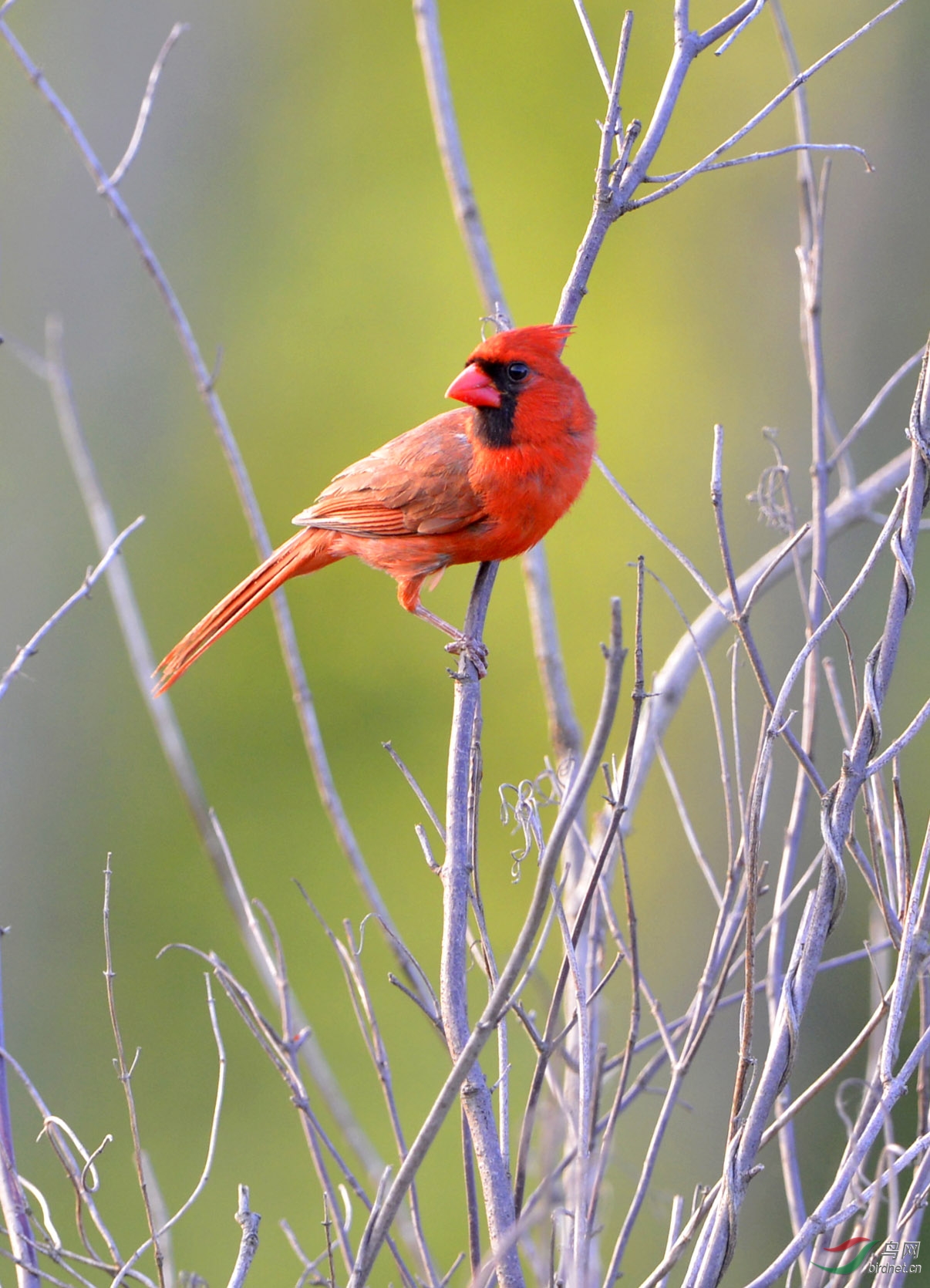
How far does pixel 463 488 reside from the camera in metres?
2.21

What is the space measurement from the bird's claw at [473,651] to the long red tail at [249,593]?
0.32 meters

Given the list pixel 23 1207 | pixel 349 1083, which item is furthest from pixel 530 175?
pixel 23 1207

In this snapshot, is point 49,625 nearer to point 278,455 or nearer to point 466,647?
point 466,647

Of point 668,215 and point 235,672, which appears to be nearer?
point 668,215

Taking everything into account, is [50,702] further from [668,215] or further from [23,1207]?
[23,1207]

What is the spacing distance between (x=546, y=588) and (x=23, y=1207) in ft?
3.96

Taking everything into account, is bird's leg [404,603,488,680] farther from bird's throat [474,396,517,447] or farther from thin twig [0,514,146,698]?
thin twig [0,514,146,698]

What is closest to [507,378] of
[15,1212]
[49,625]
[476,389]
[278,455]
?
[476,389]

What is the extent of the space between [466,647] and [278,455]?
437 centimetres

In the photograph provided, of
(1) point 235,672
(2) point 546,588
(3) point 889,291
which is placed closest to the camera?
(2) point 546,588

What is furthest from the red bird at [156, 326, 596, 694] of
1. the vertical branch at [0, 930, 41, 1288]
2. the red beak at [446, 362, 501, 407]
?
the vertical branch at [0, 930, 41, 1288]

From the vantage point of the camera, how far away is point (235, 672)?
19.3 ft

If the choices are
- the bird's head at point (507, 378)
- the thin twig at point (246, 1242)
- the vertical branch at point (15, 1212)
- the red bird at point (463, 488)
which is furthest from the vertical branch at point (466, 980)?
the bird's head at point (507, 378)

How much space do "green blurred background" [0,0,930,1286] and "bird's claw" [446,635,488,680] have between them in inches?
112
